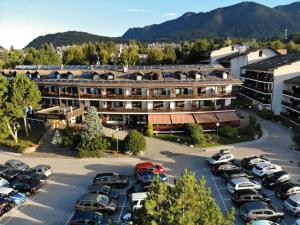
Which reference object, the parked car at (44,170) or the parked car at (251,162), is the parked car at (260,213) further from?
the parked car at (44,170)

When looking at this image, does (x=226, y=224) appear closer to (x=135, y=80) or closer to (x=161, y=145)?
(x=161, y=145)

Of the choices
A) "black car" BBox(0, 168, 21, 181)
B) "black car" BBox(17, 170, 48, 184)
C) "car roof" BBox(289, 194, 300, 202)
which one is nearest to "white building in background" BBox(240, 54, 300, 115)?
"car roof" BBox(289, 194, 300, 202)

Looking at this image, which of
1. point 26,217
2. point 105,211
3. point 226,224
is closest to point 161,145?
point 105,211

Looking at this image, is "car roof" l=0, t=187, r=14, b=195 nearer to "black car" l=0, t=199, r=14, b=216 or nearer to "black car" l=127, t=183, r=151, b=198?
"black car" l=0, t=199, r=14, b=216

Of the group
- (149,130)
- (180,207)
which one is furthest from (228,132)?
(180,207)

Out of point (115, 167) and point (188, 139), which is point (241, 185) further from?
point (188, 139)
